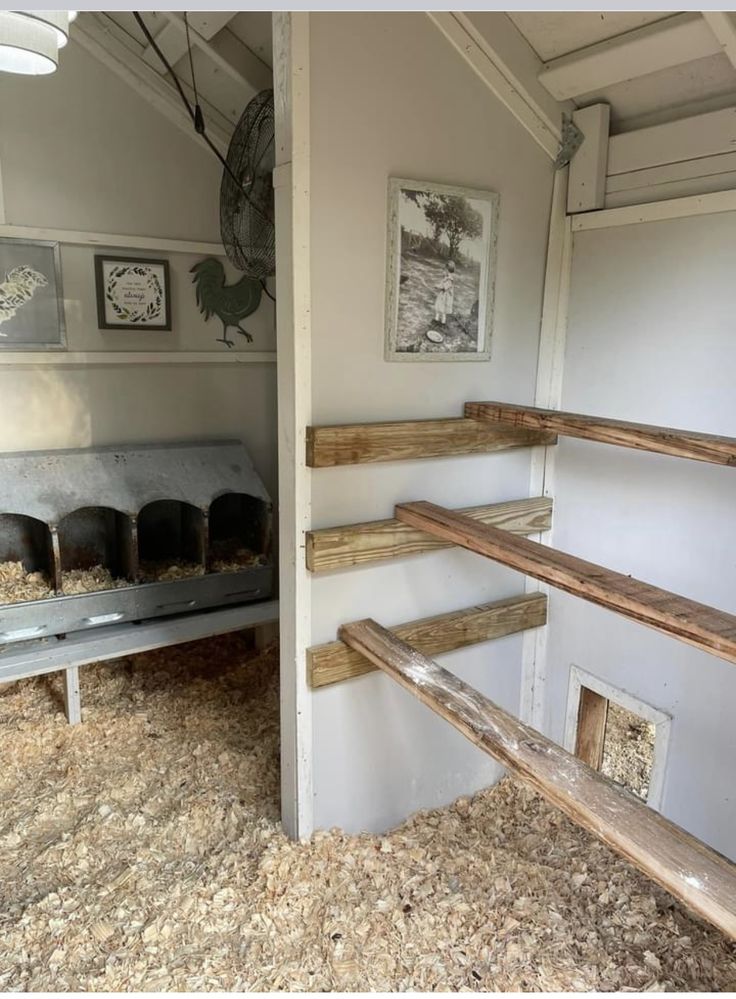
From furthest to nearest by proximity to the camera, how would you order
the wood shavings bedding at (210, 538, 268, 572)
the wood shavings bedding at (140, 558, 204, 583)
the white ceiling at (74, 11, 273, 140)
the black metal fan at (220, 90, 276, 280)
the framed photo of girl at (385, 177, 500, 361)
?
the wood shavings bedding at (210, 538, 268, 572) → the wood shavings bedding at (140, 558, 204, 583) → the white ceiling at (74, 11, 273, 140) → the black metal fan at (220, 90, 276, 280) → the framed photo of girl at (385, 177, 500, 361)

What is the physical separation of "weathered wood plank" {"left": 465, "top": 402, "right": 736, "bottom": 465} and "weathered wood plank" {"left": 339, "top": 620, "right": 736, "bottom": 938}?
66 centimetres

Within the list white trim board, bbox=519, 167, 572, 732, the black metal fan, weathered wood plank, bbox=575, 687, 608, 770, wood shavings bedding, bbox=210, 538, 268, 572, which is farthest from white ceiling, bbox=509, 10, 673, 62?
wood shavings bedding, bbox=210, 538, 268, 572

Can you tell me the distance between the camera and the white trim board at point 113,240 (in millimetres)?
2588

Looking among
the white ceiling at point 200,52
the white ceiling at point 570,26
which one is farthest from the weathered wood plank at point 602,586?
the white ceiling at point 200,52

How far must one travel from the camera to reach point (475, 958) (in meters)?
1.63

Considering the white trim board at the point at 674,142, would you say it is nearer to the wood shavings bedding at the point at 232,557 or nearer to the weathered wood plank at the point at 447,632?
the weathered wood plank at the point at 447,632

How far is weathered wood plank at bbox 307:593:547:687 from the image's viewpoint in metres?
1.86

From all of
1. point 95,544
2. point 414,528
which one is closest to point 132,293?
point 95,544

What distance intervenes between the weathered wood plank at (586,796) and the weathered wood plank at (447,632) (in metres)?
0.16

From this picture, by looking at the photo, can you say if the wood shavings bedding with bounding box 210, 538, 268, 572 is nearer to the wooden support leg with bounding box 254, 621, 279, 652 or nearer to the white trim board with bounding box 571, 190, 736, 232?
the wooden support leg with bounding box 254, 621, 279, 652

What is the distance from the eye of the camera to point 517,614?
2.23 metres

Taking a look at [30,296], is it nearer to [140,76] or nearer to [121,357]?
[121,357]

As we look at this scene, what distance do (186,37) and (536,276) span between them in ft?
5.09

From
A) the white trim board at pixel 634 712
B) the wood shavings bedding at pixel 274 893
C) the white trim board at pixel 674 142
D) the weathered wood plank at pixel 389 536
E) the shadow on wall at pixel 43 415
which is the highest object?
the white trim board at pixel 674 142
